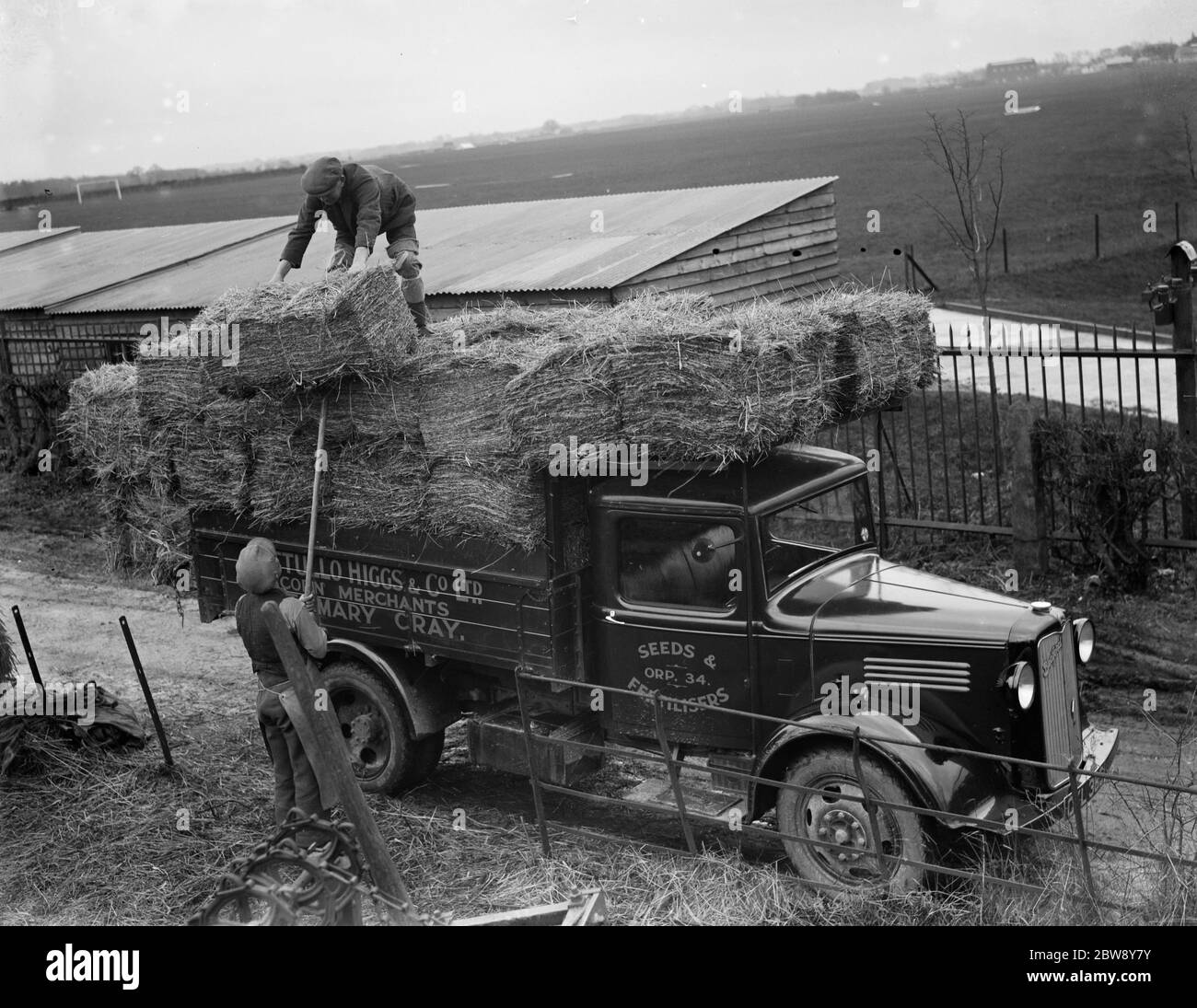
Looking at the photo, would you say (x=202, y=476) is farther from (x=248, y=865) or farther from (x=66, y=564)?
(x=66, y=564)

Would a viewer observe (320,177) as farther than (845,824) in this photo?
Yes

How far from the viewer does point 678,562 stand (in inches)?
264

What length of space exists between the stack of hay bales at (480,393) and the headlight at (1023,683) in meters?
1.60

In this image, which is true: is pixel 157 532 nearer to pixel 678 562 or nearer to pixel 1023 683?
pixel 678 562

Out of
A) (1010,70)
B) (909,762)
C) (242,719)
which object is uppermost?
(1010,70)

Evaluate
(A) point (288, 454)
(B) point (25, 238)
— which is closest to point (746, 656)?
(A) point (288, 454)

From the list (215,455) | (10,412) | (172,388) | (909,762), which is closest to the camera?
(909,762)

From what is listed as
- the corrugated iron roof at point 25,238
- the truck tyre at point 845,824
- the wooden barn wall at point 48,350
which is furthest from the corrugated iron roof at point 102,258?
the truck tyre at point 845,824

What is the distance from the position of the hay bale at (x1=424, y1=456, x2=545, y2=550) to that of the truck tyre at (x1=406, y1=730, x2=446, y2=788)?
4.64 feet

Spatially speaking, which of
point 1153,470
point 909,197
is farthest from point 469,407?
point 909,197

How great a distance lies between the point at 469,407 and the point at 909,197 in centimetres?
3811

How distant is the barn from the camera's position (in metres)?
14.4

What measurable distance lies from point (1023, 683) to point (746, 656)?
1.39 metres

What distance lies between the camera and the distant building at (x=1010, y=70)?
3371 cm
